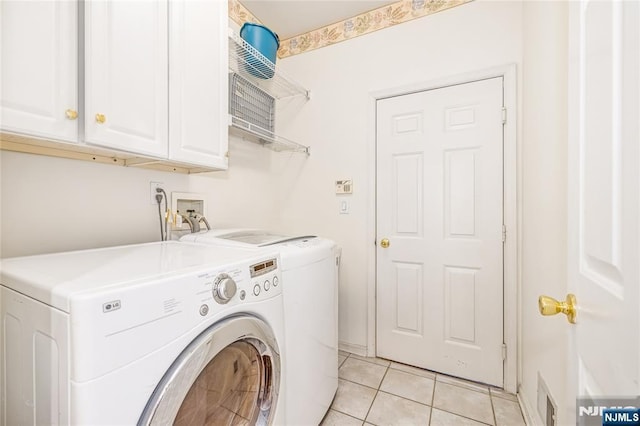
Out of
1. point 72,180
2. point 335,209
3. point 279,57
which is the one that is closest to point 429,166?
point 335,209

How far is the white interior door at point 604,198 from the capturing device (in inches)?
16.7

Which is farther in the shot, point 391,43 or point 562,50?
point 391,43

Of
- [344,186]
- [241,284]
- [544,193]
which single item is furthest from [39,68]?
[544,193]

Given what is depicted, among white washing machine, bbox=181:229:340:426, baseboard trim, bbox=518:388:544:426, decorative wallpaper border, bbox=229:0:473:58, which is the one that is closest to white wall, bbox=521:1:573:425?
baseboard trim, bbox=518:388:544:426

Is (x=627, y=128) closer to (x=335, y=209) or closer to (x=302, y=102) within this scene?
(x=335, y=209)

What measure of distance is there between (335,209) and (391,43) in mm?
1315

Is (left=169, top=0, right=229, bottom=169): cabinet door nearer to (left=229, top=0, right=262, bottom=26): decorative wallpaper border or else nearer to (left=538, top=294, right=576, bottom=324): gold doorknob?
(left=229, top=0, right=262, bottom=26): decorative wallpaper border

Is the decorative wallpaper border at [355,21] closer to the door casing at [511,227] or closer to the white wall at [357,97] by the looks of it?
the white wall at [357,97]

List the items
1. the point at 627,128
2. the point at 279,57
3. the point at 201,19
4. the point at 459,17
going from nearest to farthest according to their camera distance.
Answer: the point at 627,128
the point at 201,19
the point at 459,17
the point at 279,57

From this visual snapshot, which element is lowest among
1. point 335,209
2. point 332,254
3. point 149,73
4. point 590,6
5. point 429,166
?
point 332,254

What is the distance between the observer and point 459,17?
5.94 ft

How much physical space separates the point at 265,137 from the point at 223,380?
59.7 inches

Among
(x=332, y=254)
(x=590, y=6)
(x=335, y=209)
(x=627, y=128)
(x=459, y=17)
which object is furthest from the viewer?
(x=335, y=209)

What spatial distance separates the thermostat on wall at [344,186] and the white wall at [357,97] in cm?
5
